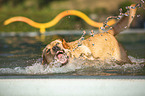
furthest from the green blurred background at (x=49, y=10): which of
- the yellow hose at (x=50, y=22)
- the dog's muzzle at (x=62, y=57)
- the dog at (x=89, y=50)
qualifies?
the dog's muzzle at (x=62, y=57)

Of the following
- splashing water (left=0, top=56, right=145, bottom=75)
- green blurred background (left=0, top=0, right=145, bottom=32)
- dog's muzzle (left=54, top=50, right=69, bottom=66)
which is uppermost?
green blurred background (left=0, top=0, right=145, bottom=32)

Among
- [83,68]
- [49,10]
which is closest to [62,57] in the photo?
[83,68]

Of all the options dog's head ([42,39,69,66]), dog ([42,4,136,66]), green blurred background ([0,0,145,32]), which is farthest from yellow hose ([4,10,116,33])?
dog's head ([42,39,69,66])

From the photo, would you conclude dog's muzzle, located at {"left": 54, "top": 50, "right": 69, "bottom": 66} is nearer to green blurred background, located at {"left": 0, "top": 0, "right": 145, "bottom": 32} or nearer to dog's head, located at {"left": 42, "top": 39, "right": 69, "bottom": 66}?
dog's head, located at {"left": 42, "top": 39, "right": 69, "bottom": 66}

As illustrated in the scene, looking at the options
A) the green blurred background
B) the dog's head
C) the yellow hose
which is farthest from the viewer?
the green blurred background

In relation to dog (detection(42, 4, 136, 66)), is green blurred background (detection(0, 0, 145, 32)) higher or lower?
higher

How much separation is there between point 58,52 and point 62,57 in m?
0.07

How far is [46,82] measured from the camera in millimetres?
2102

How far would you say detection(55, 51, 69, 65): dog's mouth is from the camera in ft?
8.44

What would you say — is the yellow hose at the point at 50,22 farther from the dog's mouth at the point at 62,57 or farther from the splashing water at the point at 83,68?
the dog's mouth at the point at 62,57

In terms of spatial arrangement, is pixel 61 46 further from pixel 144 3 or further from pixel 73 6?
pixel 73 6

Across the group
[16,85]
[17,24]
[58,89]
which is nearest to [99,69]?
[58,89]

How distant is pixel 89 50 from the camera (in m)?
2.68

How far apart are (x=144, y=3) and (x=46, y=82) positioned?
174 cm
